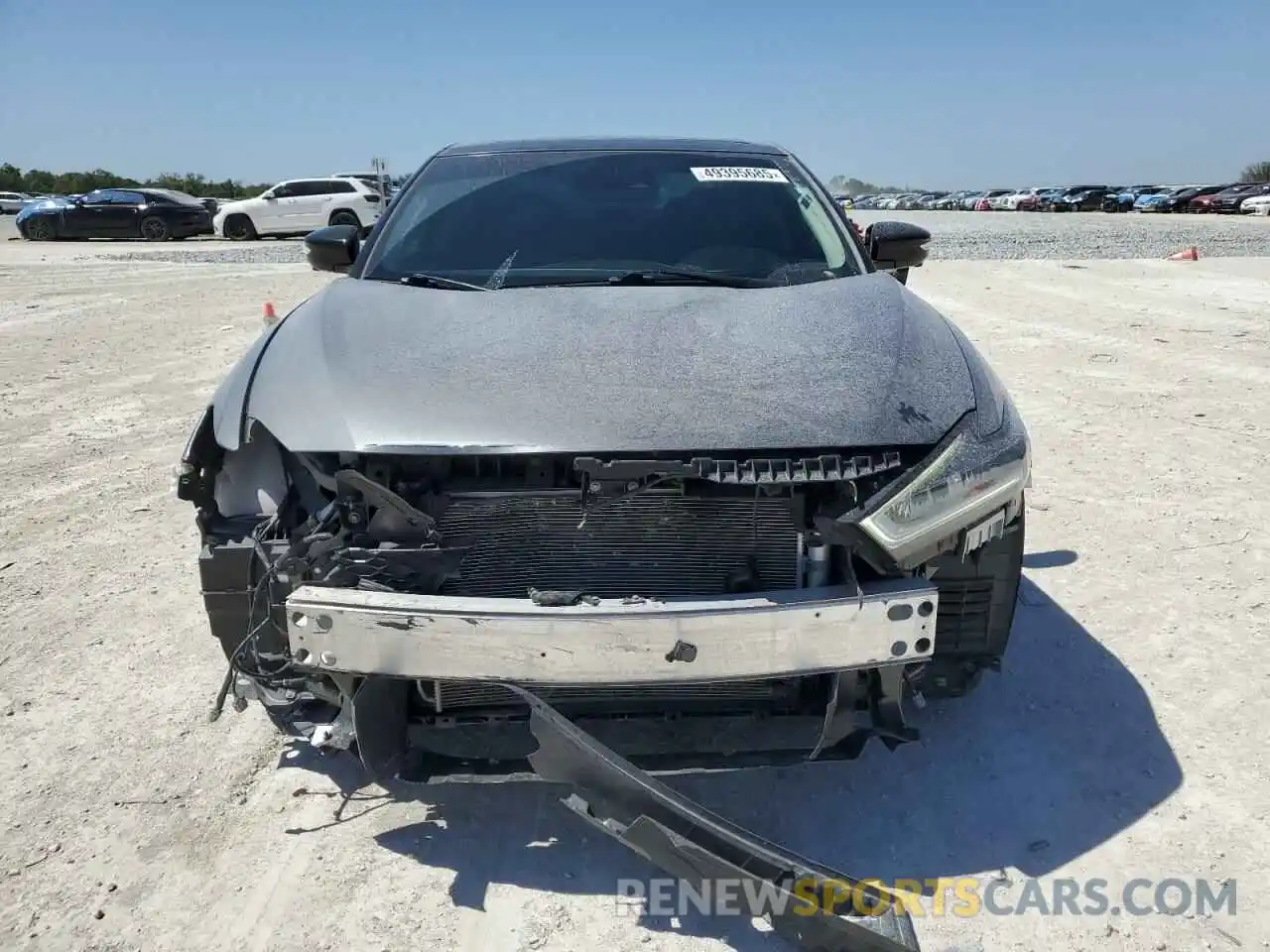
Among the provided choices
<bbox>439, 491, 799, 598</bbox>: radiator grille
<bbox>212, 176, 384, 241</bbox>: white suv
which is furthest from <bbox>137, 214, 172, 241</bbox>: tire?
<bbox>439, 491, 799, 598</bbox>: radiator grille

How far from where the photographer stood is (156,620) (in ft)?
10.9

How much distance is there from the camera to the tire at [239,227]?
2194 centimetres

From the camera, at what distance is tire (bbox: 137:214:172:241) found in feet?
73.0

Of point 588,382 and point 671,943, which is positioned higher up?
point 588,382

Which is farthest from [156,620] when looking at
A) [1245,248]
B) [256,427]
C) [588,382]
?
[1245,248]

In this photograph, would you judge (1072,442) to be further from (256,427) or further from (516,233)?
(256,427)

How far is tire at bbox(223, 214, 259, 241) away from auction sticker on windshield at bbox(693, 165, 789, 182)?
2134 centimetres

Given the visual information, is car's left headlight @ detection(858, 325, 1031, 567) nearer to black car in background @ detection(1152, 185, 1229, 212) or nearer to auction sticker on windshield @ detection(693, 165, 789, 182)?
auction sticker on windshield @ detection(693, 165, 789, 182)

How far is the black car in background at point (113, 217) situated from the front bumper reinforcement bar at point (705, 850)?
24.3m

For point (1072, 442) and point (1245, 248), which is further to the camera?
point (1245, 248)

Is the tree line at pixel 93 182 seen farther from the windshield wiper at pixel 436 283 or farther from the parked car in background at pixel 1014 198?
the windshield wiper at pixel 436 283

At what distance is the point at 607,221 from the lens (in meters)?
3.28

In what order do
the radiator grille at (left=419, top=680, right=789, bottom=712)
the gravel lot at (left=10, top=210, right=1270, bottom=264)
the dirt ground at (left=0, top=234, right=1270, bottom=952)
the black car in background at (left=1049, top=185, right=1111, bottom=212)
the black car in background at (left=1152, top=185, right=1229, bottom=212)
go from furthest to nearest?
the black car in background at (left=1049, top=185, right=1111, bottom=212), the black car in background at (left=1152, top=185, right=1229, bottom=212), the gravel lot at (left=10, top=210, right=1270, bottom=264), the radiator grille at (left=419, top=680, right=789, bottom=712), the dirt ground at (left=0, top=234, right=1270, bottom=952)

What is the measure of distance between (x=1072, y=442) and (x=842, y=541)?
12.9 ft
